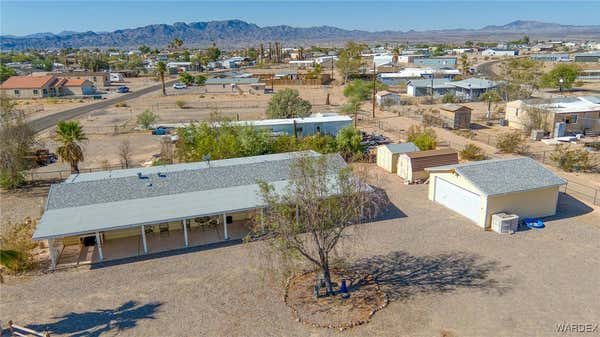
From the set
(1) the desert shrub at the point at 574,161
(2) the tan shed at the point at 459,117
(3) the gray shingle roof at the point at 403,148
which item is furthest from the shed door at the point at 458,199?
(2) the tan shed at the point at 459,117

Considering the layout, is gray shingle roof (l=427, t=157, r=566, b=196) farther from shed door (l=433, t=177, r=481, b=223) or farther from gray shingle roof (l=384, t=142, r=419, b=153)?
gray shingle roof (l=384, t=142, r=419, b=153)

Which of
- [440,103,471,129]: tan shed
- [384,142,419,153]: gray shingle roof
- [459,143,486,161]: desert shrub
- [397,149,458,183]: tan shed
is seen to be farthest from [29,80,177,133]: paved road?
[440,103,471,129]: tan shed

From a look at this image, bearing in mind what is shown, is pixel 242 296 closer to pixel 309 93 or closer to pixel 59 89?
pixel 309 93

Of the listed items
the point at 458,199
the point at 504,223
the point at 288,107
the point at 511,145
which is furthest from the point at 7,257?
the point at 511,145

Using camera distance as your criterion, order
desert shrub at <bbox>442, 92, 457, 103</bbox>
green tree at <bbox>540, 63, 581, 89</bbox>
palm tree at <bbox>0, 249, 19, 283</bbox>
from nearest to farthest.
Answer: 1. palm tree at <bbox>0, 249, 19, 283</bbox>
2. desert shrub at <bbox>442, 92, 457, 103</bbox>
3. green tree at <bbox>540, 63, 581, 89</bbox>

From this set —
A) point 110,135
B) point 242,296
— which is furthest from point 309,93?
point 242,296

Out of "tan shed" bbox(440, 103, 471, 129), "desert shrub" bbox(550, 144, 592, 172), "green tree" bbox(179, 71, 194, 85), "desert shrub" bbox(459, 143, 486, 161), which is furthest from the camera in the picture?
"green tree" bbox(179, 71, 194, 85)

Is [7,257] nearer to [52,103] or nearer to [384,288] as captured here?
[384,288]
